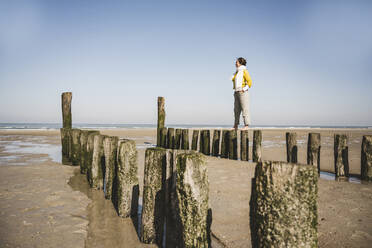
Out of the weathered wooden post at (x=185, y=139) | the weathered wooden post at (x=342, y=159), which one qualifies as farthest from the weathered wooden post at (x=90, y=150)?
the weathered wooden post at (x=342, y=159)

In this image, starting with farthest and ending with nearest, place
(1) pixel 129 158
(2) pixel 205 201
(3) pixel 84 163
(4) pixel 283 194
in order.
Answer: (3) pixel 84 163 → (1) pixel 129 158 → (2) pixel 205 201 → (4) pixel 283 194

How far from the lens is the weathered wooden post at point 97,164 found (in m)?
4.40

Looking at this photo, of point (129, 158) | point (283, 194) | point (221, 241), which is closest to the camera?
point (283, 194)

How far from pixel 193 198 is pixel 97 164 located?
118 inches

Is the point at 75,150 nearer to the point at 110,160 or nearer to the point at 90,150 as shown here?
the point at 90,150

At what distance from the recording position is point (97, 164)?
4.44 metres

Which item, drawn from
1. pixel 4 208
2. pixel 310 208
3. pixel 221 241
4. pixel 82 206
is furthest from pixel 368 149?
pixel 4 208

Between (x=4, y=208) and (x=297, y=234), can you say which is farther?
(x=4, y=208)

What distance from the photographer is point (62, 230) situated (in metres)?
2.79

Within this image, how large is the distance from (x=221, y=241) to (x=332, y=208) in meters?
1.84

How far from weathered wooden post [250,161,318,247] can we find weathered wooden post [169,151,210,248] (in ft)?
1.89

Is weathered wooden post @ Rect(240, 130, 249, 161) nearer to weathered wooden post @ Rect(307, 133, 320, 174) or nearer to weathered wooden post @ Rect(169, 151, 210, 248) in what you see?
weathered wooden post @ Rect(307, 133, 320, 174)

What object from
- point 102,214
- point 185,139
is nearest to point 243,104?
point 185,139

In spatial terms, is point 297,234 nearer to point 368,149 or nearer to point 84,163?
point 368,149
